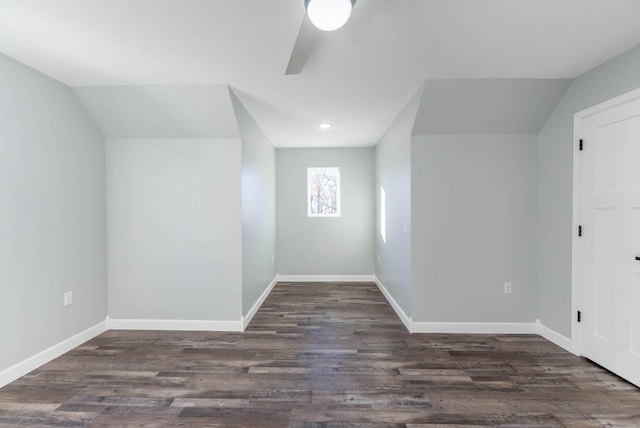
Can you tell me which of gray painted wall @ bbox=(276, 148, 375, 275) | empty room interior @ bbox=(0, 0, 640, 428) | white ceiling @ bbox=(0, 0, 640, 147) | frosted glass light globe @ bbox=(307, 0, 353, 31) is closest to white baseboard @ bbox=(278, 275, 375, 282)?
gray painted wall @ bbox=(276, 148, 375, 275)

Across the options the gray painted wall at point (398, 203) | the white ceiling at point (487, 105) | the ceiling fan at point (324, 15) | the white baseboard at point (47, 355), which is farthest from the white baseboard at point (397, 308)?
the white baseboard at point (47, 355)

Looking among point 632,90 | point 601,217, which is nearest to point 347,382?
point 601,217

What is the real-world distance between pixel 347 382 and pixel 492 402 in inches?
36.7

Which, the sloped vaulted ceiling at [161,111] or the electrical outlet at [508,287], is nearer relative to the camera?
the sloped vaulted ceiling at [161,111]

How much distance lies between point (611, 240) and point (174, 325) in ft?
12.9

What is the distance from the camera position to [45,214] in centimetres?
249

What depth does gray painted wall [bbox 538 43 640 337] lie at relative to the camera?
2.49m

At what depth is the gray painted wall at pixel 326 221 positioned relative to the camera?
546 centimetres

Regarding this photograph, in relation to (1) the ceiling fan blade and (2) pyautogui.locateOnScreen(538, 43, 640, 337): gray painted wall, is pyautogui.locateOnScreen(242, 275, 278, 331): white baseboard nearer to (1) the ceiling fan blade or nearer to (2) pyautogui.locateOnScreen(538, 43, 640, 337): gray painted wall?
(1) the ceiling fan blade

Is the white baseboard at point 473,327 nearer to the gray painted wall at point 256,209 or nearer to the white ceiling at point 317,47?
the gray painted wall at point 256,209

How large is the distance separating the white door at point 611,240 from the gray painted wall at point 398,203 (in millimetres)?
1411

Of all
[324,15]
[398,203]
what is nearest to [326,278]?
[398,203]

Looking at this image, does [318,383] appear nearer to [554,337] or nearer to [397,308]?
[397,308]

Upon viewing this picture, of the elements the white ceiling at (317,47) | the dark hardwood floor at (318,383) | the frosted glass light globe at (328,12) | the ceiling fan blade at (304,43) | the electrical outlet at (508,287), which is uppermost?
the white ceiling at (317,47)
